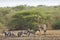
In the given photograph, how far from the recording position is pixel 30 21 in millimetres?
34594

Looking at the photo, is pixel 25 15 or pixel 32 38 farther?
pixel 25 15

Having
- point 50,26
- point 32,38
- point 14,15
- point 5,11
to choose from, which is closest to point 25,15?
point 14,15

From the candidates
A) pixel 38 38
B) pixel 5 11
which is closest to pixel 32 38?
pixel 38 38

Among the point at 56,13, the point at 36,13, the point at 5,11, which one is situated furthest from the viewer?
the point at 5,11

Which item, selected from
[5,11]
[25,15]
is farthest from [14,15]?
[5,11]

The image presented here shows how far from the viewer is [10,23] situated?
35062 millimetres

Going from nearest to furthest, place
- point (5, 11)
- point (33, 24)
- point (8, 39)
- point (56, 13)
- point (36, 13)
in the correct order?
1. point (8, 39)
2. point (33, 24)
3. point (36, 13)
4. point (56, 13)
5. point (5, 11)

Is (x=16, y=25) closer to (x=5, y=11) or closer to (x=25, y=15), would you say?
(x=25, y=15)

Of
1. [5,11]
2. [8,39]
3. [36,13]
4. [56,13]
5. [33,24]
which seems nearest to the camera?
[8,39]

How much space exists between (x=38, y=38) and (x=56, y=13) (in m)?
20.9

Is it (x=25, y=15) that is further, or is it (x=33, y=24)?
(x=25, y=15)

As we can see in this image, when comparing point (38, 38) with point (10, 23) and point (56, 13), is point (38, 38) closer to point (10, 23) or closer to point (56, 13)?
point (10, 23)

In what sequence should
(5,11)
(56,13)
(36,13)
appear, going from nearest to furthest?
(36,13) → (56,13) → (5,11)

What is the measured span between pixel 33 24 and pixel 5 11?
1478 cm
